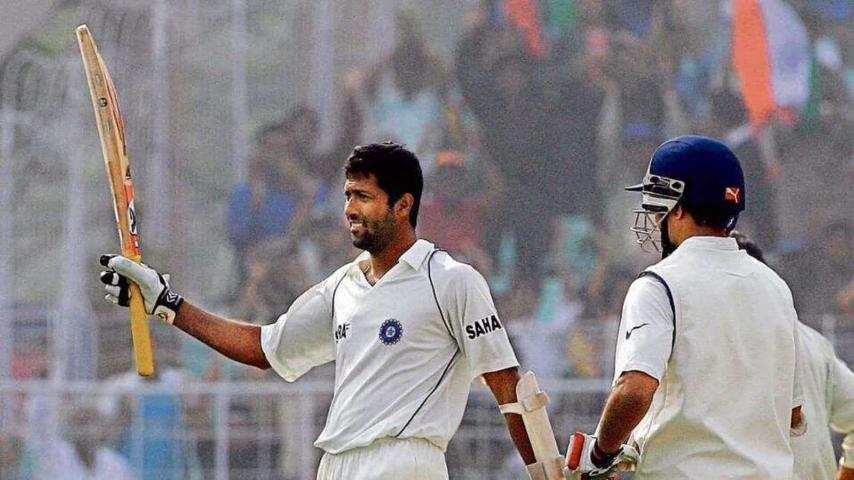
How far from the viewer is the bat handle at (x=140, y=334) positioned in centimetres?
473

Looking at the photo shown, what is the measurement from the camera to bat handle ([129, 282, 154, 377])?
15.5ft

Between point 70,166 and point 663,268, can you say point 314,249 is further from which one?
point 663,268

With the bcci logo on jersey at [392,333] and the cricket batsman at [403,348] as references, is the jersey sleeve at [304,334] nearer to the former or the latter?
the cricket batsman at [403,348]

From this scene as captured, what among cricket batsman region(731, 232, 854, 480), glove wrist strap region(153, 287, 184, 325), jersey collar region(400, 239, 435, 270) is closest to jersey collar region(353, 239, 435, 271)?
jersey collar region(400, 239, 435, 270)

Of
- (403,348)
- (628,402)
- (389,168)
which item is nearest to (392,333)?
(403,348)

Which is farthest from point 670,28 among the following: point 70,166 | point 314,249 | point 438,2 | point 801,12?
point 70,166

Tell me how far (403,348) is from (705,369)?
34.7 inches

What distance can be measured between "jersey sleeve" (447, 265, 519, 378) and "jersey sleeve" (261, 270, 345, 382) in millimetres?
415

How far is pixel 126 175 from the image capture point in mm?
5113

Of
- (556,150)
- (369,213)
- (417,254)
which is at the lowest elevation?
(417,254)

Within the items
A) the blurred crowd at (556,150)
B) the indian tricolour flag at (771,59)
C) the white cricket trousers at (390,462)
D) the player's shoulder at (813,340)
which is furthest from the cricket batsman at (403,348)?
the indian tricolour flag at (771,59)

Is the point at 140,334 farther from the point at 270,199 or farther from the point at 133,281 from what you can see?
the point at 270,199

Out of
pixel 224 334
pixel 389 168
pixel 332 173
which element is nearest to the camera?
pixel 389 168

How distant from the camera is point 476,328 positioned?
4629 millimetres
